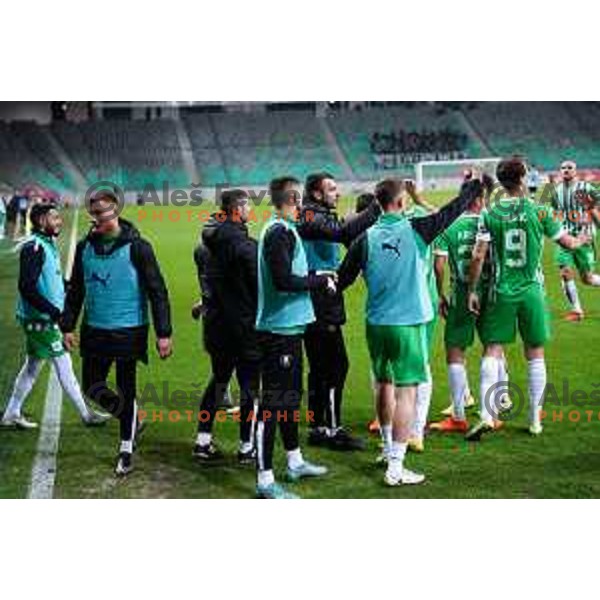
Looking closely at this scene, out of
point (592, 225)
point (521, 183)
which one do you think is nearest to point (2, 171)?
point (521, 183)

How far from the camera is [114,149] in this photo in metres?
5.71

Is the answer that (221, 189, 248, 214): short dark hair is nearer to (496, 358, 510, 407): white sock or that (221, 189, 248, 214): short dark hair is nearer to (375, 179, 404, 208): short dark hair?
(375, 179, 404, 208): short dark hair

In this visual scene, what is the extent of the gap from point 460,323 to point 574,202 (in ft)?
4.26

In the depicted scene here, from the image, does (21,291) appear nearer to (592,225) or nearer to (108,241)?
(108,241)

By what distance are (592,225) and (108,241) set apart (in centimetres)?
365

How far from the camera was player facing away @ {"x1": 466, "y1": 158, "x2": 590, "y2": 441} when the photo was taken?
5449 millimetres

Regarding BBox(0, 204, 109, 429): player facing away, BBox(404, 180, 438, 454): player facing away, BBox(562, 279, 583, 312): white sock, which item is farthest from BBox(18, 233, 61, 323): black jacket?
BBox(562, 279, 583, 312): white sock

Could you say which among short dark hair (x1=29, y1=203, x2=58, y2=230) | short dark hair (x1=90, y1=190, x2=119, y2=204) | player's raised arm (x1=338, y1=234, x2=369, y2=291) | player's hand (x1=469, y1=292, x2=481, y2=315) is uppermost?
short dark hair (x1=90, y1=190, x2=119, y2=204)

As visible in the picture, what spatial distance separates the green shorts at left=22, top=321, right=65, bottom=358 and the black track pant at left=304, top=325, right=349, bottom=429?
1.38 m

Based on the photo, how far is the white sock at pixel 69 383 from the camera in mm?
5820

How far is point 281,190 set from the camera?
4836 millimetres

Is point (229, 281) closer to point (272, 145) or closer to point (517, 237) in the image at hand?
point (272, 145)

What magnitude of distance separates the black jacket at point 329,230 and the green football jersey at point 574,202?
1.41 m

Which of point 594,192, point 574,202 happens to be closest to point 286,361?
point 574,202
